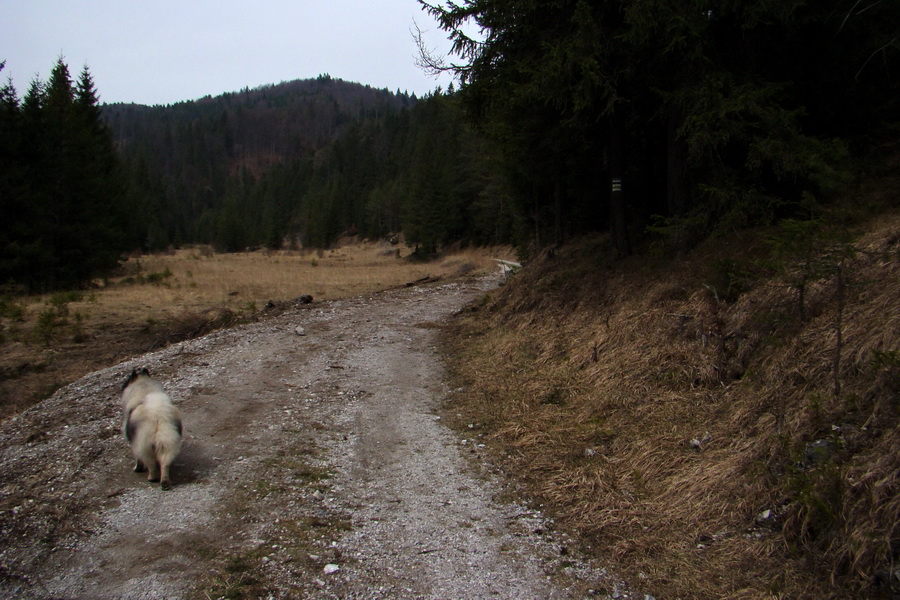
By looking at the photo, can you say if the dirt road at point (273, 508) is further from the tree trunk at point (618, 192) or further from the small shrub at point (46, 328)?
the small shrub at point (46, 328)

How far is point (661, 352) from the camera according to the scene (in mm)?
6992

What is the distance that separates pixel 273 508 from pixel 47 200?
85.9 feet

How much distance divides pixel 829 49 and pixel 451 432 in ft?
32.5

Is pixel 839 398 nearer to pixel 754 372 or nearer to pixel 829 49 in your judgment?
pixel 754 372

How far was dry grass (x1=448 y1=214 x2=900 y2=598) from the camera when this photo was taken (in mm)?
3361

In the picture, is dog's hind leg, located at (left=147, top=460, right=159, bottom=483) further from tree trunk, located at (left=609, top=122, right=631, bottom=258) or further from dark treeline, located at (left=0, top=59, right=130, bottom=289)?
dark treeline, located at (left=0, top=59, right=130, bottom=289)

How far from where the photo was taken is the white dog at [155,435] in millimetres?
5109

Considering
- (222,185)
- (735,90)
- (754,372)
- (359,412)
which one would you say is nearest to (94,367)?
(359,412)

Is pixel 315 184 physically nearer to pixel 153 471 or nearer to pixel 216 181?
pixel 216 181

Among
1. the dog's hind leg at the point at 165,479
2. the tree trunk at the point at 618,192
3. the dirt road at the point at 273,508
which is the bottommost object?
the dirt road at the point at 273,508

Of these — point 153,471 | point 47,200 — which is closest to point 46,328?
point 153,471

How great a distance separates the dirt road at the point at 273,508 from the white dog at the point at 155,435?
0.19 m

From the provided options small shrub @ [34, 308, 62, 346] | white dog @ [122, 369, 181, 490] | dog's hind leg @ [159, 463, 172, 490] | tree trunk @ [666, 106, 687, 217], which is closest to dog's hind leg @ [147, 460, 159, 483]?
white dog @ [122, 369, 181, 490]

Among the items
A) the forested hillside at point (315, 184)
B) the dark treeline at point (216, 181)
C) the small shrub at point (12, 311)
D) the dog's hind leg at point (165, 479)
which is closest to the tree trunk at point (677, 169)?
the forested hillside at point (315, 184)
